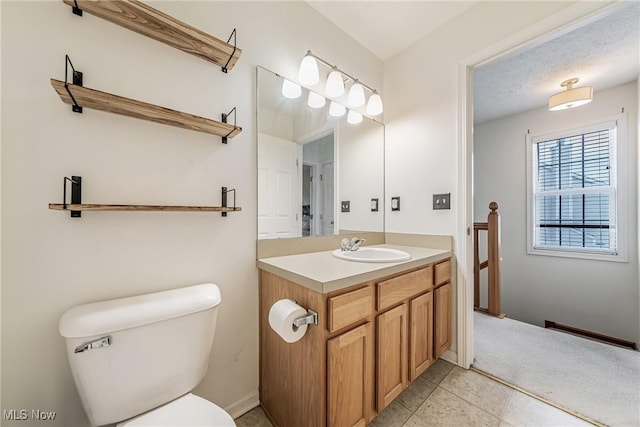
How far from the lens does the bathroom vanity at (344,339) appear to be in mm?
1003

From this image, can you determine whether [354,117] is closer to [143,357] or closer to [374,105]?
[374,105]

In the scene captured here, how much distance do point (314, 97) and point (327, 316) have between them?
56.6 inches

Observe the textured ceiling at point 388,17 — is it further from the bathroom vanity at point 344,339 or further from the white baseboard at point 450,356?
the white baseboard at point 450,356

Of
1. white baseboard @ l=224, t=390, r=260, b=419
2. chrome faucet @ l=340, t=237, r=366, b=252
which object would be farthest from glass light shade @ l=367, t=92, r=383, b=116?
white baseboard @ l=224, t=390, r=260, b=419

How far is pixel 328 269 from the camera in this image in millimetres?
1185

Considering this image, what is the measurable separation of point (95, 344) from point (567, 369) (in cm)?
266

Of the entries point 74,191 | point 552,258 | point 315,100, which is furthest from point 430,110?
point 552,258

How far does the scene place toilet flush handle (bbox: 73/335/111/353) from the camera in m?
0.77

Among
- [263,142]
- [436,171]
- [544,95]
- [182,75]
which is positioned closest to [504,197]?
[544,95]

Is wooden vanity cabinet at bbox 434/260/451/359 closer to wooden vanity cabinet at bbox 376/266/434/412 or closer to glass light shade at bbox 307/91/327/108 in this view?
wooden vanity cabinet at bbox 376/266/434/412

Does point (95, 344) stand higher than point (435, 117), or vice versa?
point (435, 117)

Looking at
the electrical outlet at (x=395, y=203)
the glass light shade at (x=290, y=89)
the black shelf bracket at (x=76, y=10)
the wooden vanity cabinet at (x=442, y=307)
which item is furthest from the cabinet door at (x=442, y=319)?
the black shelf bracket at (x=76, y=10)

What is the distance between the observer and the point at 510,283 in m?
3.56

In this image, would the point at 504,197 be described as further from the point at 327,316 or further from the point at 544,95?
the point at 327,316
